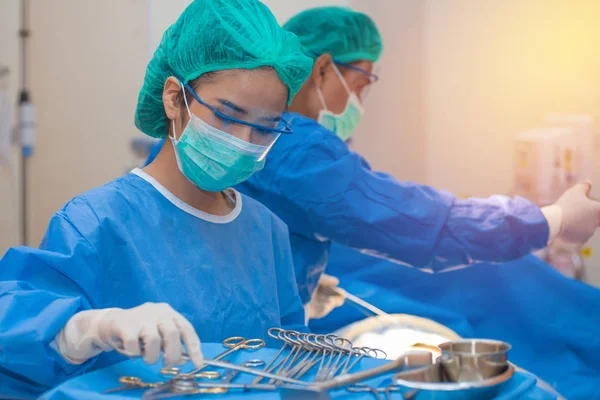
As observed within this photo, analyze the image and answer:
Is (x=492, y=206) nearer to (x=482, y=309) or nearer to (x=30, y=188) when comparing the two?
(x=482, y=309)

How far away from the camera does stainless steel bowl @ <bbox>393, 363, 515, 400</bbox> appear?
871mm

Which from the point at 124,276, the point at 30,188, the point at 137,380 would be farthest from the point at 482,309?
the point at 30,188

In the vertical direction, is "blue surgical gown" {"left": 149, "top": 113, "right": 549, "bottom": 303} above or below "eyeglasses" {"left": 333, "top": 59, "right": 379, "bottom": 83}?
below

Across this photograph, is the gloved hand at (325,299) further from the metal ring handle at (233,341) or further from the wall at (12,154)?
the wall at (12,154)

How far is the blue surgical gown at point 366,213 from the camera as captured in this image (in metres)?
1.87

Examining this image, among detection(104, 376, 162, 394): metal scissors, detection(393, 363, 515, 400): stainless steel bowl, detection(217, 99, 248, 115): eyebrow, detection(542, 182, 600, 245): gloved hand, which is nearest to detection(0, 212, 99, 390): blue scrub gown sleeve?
detection(104, 376, 162, 394): metal scissors

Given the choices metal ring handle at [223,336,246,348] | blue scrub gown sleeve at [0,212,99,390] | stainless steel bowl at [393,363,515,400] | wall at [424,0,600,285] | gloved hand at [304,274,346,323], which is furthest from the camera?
wall at [424,0,600,285]

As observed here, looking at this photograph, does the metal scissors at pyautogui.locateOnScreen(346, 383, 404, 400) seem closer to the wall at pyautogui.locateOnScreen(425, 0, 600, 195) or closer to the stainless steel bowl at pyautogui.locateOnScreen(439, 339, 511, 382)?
the stainless steel bowl at pyautogui.locateOnScreen(439, 339, 511, 382)

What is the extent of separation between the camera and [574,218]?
6.76 feet

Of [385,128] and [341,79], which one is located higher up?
[341,79]

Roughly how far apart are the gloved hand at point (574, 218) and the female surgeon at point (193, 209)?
0.95 meters

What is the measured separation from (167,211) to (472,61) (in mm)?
1702

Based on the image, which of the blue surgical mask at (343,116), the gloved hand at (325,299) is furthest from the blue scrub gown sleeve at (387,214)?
the gloved hand at (325,299)

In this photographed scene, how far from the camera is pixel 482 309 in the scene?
7.77ft
